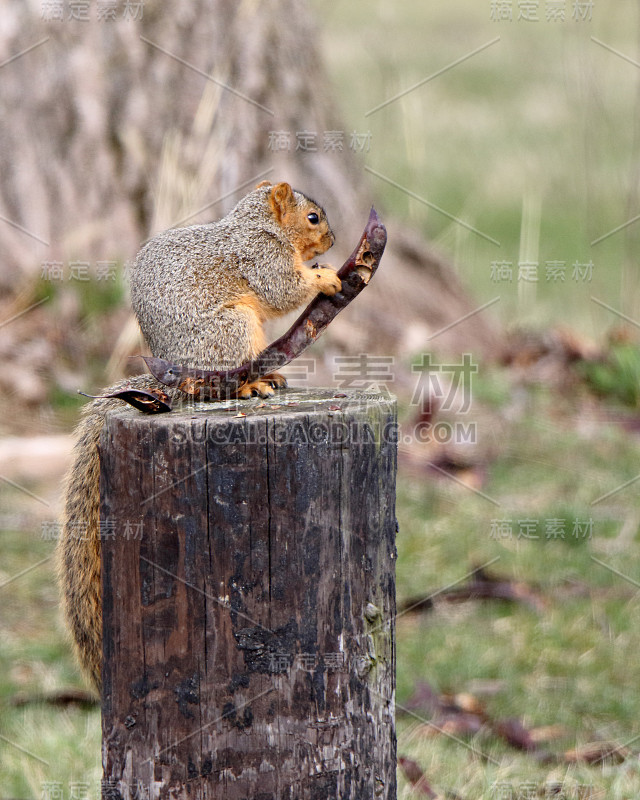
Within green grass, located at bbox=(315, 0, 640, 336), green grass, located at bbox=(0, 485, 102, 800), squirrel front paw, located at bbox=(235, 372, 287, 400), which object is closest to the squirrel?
squirrel front paw, located at bbox=(235, 372, 287, 400)

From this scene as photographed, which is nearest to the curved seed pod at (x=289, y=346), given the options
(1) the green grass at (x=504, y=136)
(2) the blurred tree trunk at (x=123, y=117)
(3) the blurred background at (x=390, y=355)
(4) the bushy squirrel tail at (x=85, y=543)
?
(4) the bushy squirrel tail at (x=85, y=543)

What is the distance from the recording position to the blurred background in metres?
3.26

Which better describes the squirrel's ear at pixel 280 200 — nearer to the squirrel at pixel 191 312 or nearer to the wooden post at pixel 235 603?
the squirrel at pixel 191 312

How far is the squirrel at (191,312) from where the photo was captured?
6.82 feet

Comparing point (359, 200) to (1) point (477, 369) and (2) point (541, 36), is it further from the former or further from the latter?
(2) point (541, 36)

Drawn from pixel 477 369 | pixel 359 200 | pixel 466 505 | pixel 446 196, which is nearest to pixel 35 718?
pixel 466 505

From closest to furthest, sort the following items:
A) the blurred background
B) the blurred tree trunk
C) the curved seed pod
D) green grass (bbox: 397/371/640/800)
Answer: the curved seed pod → green grass (bbox: 397/371/640/800) → the blurred background → the blurred tree trunk

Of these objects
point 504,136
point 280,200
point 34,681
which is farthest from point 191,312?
point 504,136

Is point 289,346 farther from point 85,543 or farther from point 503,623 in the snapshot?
point 503,623

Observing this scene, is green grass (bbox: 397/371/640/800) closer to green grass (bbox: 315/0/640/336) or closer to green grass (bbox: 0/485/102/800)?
green grass (bbox: 0/485/102/800)

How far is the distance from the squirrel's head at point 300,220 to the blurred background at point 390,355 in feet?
1.79

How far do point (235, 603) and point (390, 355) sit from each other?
378 centimetres

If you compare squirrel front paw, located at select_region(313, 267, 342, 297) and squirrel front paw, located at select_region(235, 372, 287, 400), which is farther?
squirrel front paw, located at select_region(313, 267, 342, 297)

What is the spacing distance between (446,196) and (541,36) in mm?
5870
